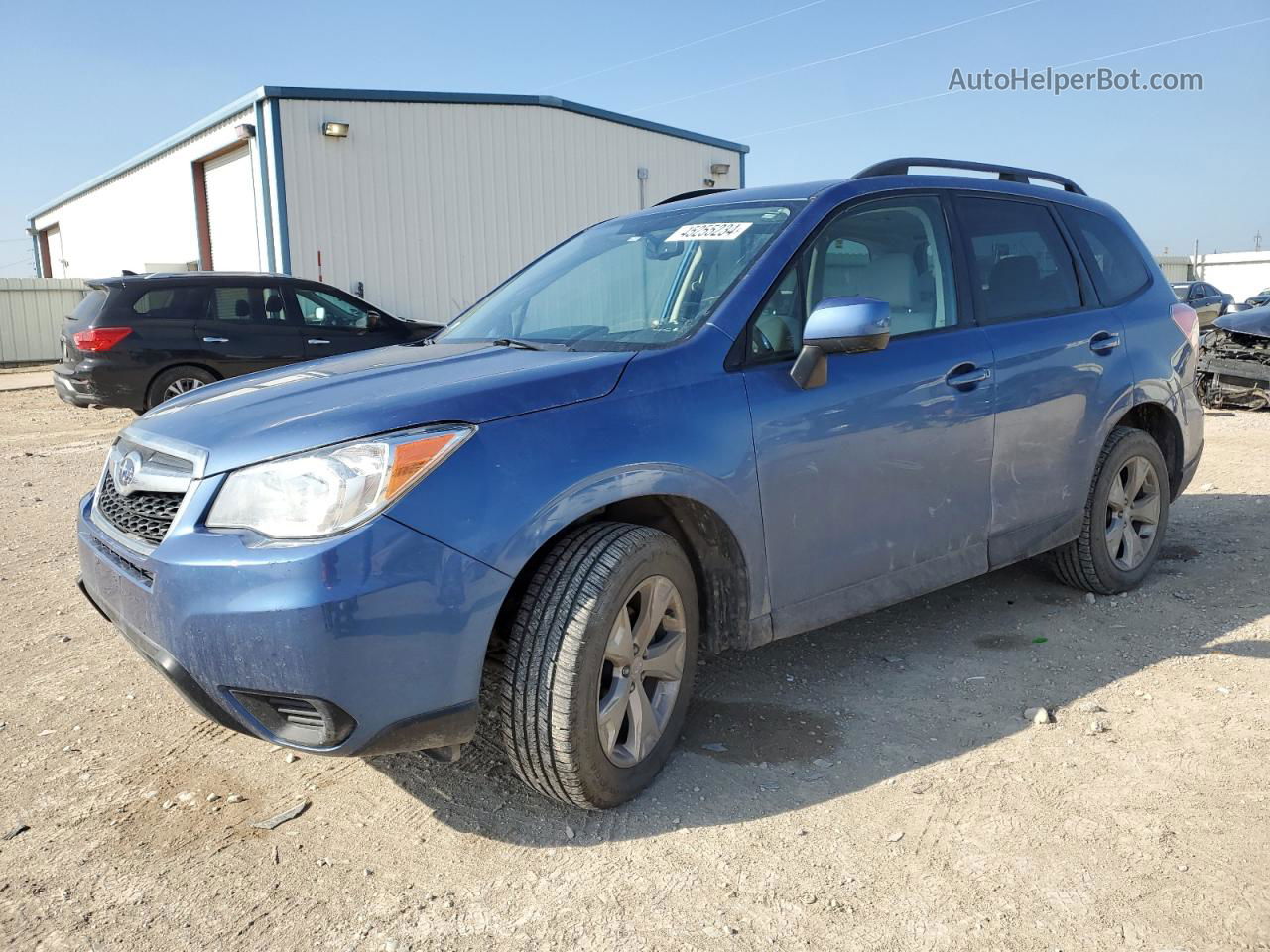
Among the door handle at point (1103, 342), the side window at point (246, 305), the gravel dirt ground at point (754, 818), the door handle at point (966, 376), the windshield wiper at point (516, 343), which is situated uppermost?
the side window at point (246, 305)

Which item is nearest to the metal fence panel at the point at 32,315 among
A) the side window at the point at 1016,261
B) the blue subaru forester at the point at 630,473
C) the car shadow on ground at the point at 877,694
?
the blue subaru forester at the point at 630,473

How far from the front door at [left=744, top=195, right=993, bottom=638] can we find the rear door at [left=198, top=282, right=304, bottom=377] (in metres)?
8.84

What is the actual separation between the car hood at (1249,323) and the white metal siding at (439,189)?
A: 8.21 metres

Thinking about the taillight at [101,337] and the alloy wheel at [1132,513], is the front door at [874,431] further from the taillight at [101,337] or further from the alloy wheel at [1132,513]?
the taillight at [101,337]

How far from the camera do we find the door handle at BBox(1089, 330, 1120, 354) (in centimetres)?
436

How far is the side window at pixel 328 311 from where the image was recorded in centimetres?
1172

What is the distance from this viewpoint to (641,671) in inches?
114

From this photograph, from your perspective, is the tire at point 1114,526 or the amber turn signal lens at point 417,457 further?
the tire at point 1114,526

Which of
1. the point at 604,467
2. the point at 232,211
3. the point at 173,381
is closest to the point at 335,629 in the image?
the point at 604,467

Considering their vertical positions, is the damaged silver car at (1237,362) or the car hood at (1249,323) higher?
the car hood at (1249,323)

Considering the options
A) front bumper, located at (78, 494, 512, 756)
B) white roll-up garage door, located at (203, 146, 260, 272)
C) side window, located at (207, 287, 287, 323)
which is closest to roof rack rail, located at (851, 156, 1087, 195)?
front bumper, located at (78, 494, 512, 756)

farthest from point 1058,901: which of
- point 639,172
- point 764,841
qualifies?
point 639,172

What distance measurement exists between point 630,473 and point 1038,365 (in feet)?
6.85

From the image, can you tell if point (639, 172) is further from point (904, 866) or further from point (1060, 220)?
point (904, 866)
